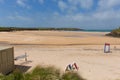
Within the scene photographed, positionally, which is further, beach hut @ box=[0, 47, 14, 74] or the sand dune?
the sand dune

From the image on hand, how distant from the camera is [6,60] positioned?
1154cm

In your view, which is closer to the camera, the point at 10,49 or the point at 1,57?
the point at 1,57

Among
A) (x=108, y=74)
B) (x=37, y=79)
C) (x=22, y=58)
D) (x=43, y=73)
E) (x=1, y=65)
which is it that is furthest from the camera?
(x=22, y=58)

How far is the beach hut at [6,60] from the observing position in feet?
35.9

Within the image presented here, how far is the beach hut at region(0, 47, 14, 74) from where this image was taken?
1095 centimetres

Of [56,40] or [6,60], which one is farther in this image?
[56,40]

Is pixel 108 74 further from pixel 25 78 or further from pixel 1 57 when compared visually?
pixel 25 78

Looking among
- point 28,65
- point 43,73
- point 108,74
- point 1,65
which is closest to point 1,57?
point 1,65

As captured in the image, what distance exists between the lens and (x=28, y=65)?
13.9 metres

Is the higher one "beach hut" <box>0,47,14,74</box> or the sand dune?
"beach hut" <box>0,47,14,74</box>

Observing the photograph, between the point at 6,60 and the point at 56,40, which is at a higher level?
the point at 6,60

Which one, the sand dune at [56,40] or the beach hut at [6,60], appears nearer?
the beach hut at [6,60]

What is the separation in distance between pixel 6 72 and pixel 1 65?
2.34 ft

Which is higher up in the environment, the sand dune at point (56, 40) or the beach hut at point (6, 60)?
the beach hut at point (6, 60)
